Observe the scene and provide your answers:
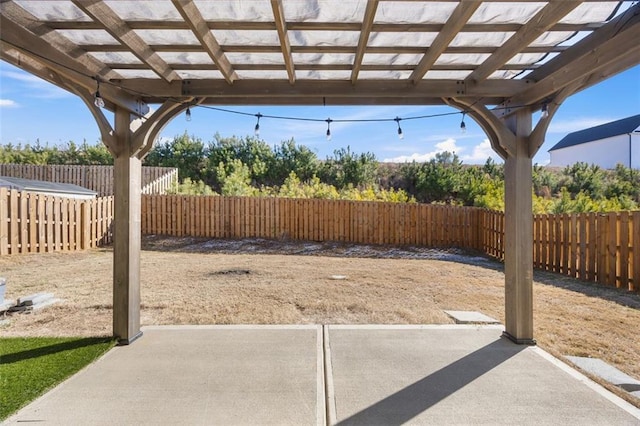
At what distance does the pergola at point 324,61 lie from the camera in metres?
2.28

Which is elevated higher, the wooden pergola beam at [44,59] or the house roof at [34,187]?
the wooden pergola beam at [44,59]

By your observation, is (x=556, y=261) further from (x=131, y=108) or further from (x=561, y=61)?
(x=131, y=108)

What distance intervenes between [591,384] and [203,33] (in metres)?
3.73

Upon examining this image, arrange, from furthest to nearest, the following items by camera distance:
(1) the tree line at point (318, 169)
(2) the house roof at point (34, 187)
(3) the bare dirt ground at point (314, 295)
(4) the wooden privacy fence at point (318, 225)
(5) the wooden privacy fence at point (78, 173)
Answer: (1) the tree line at point (318, 169)
(5) the wooden privacy fence at point (78, 173)
(2) the house roof at point (34, 187)
(4) the wooden privacy fence at point (318, 225)
(3) the bare dirt ground at point (314, 295)

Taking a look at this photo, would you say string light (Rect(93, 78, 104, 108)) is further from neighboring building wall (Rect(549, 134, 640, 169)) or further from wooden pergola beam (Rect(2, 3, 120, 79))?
neighboring building wall (Rect(549, 134, 640, 169))

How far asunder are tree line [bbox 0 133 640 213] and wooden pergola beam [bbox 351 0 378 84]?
42.4 ft

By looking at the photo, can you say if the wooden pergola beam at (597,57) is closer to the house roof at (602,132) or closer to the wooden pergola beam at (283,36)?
the wooden pergola beam at (283,36)

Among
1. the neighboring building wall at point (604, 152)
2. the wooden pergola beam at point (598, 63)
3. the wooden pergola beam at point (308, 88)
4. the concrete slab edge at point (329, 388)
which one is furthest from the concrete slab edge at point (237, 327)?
the neighboring building wall at point (604, 152)

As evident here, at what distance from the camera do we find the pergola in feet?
7.48

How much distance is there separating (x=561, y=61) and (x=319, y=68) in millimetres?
1982

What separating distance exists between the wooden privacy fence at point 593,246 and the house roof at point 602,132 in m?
21.2

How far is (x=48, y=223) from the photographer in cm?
852

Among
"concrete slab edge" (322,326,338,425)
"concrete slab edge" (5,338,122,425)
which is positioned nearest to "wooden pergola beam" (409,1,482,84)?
"concrete slab edge" (322,326,338,425)

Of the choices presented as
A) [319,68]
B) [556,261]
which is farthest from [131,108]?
[556,261]
